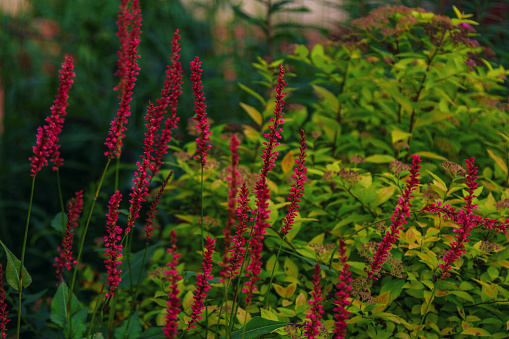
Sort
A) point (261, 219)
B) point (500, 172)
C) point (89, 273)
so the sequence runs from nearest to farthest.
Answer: point (261, 219) → point (500, 172) → point (89, 273)

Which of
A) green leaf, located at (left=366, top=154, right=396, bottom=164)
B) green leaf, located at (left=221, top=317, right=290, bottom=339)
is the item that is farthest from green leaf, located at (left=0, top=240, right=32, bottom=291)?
green leaf, located at (left=366, top=154, right=396, bottom=164)

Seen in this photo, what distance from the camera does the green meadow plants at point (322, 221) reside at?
119 cm

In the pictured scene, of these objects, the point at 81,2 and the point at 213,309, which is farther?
the point at 81,2

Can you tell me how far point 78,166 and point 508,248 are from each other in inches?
116

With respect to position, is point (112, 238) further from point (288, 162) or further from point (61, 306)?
point (288, 162)

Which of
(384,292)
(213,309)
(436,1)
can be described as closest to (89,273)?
(213,309)

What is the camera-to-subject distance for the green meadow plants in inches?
46.9

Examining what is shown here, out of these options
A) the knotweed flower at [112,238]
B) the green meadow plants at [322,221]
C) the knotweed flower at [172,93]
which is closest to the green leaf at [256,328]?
the green meadow plants at [322,221]

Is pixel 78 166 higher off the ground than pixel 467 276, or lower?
lower

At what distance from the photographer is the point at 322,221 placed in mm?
1872

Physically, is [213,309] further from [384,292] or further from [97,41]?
[97,41]

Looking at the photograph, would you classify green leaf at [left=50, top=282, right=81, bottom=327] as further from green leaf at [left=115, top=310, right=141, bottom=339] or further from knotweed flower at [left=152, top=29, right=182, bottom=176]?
knotweed flower at [left=152, top=29, right=182, bottom=176]

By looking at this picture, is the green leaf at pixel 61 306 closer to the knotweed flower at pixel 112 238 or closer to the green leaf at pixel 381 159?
the knotweed flower at pixel 112 238

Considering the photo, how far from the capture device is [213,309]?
1.55m
